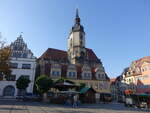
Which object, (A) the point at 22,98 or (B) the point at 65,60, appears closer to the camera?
(A) the point at 22,98

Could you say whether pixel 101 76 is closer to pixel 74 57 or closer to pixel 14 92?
pixel 74 57

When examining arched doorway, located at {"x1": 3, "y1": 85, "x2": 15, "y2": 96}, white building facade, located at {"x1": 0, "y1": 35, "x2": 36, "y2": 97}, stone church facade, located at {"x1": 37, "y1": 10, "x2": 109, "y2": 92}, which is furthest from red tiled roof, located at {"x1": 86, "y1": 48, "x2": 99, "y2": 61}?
arched doorway, located at {"x1": 3, "y1": 85, "x2": 15, "y2": 96}

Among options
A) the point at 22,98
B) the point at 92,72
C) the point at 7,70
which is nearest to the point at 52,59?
the point at 92,72

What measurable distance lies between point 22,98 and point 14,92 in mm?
10220

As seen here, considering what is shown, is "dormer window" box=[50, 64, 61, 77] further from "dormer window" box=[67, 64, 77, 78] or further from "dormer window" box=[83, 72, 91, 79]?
"dormer window" box=[83, 72, 91, 79]

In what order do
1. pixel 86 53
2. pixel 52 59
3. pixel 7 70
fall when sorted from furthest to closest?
1. pixel 86 53
2. pixel 52 59
3. pixel 7 70

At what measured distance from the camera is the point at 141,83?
172 ft

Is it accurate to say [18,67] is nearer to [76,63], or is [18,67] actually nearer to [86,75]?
[86,75]

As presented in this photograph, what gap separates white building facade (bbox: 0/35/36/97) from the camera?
39.0 meters

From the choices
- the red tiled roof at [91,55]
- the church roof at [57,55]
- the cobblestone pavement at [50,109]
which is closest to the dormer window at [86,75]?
the church roof at [57,55]

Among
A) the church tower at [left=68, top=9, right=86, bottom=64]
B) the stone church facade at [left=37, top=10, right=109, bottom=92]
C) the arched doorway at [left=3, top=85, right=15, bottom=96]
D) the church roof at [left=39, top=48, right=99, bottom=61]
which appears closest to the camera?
the arched doorway at [left=3, top=85, right=15, bottom=96]

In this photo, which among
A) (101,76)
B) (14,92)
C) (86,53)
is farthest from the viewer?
(86,53)

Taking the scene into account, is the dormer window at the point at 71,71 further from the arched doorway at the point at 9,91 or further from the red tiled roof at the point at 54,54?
the arched doorway at the point at 9,91

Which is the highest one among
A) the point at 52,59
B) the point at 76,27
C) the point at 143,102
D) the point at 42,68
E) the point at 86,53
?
the point at 76,27
